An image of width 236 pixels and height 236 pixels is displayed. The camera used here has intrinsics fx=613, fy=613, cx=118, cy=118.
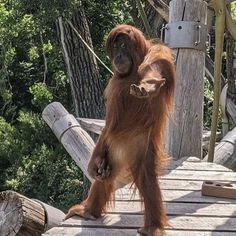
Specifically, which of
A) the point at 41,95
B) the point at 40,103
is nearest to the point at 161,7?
the point at 41,95

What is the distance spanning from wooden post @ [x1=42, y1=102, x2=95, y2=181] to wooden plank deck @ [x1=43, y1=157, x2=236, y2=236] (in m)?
0.85

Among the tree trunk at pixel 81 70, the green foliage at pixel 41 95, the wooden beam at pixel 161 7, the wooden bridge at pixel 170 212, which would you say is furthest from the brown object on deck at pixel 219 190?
the green foliage at pixel 41 95

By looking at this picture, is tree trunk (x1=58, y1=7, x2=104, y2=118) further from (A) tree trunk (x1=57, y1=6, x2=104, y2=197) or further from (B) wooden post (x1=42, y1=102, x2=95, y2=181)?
(B) wooden post (x1=42, y1=102, x2=95, y2=181)

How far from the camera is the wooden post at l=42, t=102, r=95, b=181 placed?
3674 mm

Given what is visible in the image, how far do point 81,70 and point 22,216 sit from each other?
3.63 metres

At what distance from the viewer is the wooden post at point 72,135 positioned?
3674 mm

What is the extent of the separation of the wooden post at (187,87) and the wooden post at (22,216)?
36.6 inches

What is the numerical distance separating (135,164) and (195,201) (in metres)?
0.47

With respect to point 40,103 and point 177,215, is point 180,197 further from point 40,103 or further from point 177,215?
point 40,103

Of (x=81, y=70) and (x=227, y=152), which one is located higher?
(x=81, y=70)

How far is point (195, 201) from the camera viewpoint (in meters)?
2.54

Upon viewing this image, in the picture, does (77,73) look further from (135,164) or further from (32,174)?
(135,164)

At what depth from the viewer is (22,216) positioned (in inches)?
102

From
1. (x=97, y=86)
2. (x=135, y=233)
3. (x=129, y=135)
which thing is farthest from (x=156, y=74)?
(x=97, y=86)
